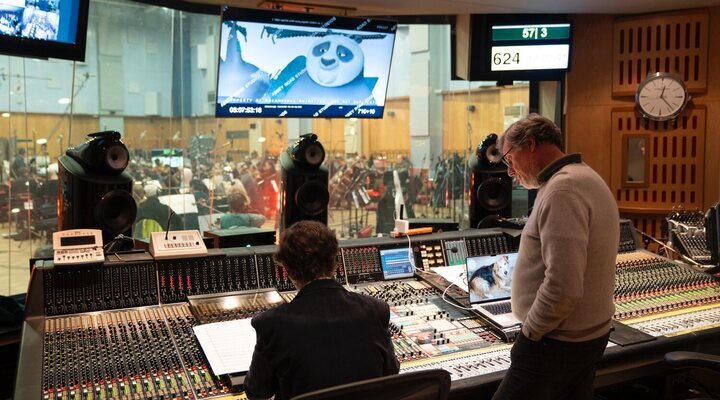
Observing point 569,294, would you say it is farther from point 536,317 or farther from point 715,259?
point 715,259

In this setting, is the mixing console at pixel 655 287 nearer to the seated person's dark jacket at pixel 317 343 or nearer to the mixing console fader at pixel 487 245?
the mixing console fader at pixel 487 245

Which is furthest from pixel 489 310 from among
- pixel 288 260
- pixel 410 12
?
pixel 410 12

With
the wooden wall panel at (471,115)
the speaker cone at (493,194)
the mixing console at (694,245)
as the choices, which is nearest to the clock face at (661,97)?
the wooden wall panel at (471,115)

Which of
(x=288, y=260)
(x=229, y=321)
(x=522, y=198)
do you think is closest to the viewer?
(x=288, y=260)

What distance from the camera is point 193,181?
18.2 feet

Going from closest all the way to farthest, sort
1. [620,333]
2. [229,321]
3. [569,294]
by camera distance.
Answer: [569,294], [229,321], [620,333]

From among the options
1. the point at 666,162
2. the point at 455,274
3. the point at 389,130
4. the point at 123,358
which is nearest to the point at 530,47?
the point at 666,162

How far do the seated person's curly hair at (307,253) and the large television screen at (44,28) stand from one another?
2.02 metres

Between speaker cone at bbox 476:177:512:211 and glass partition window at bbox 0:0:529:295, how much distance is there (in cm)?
13

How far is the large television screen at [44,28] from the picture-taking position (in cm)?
304

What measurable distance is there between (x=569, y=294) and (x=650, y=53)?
4.15m

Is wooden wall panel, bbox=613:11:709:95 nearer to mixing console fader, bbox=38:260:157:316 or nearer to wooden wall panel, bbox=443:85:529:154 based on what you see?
wooden wall panel, bbox=443:85:529:154

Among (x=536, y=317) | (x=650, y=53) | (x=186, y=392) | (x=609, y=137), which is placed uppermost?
(x=650, y=53)

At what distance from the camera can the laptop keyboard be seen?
2793 millimetres
